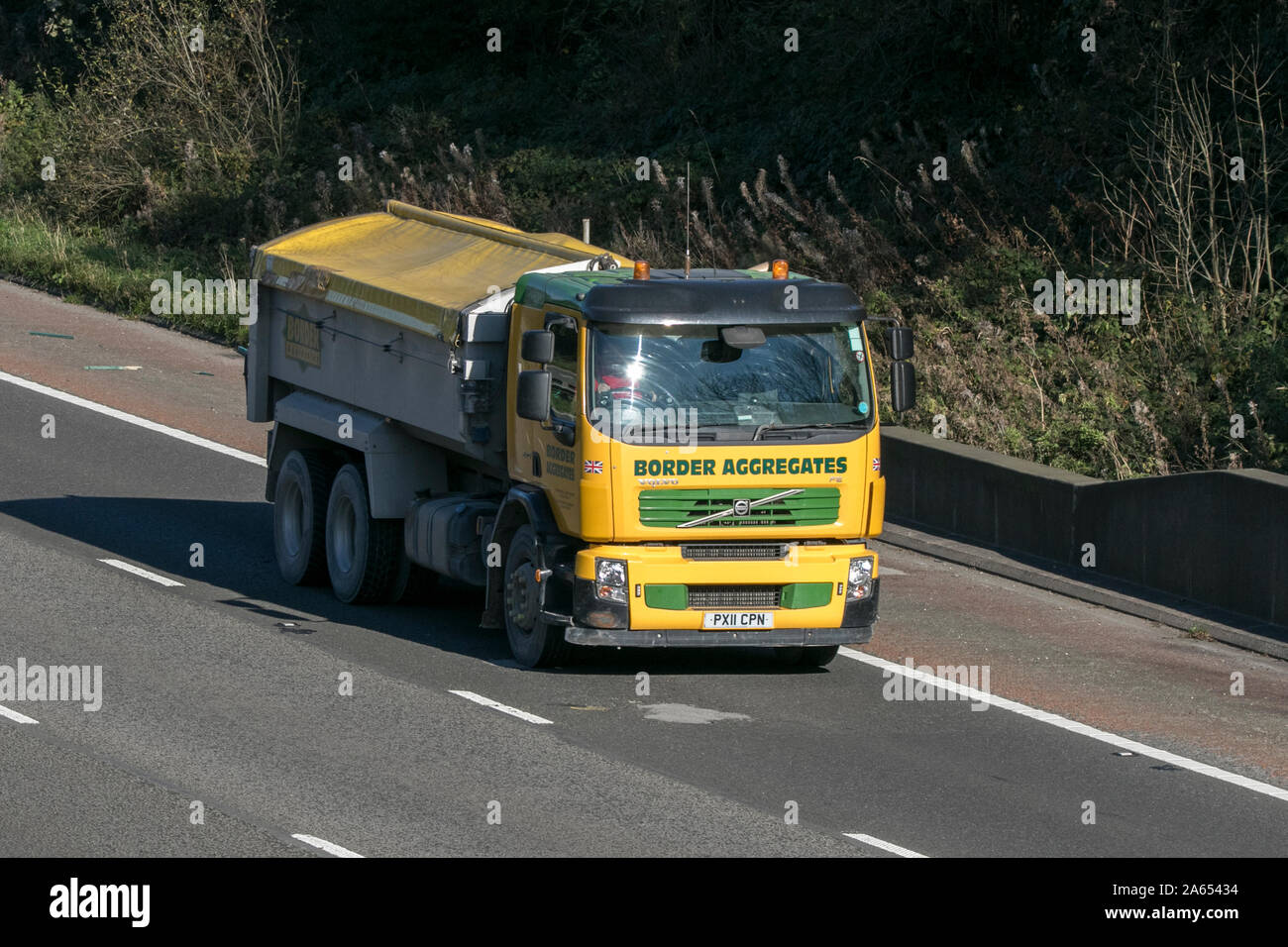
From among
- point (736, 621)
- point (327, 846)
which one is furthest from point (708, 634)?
point (327, 846)

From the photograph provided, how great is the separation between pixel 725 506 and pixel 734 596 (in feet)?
1.99

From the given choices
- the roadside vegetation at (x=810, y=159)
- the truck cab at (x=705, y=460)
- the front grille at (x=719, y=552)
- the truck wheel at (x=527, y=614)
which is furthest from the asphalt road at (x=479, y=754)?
the roadside vegetation at (x=810, y=159)

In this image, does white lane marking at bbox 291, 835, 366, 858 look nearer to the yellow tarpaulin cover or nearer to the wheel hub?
the wheel hub

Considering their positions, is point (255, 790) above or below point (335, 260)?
below

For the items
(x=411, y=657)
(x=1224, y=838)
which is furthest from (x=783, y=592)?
(x=1224, y=838)

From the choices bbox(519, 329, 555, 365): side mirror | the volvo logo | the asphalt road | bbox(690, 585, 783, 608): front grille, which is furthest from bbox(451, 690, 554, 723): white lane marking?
bbox(519, 329, 555, 365): side mirror

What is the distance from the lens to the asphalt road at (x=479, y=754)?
33.2 feet

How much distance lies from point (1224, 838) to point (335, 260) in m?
8.91

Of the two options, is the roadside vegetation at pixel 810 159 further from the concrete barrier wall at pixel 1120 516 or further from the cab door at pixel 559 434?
the cab door at pixel 559 434

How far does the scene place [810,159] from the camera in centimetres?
2936

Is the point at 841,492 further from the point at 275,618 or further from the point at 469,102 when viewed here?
the point at 469,102

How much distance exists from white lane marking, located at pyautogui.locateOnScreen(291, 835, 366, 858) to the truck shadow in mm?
4062

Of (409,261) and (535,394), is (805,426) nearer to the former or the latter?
(535,394)

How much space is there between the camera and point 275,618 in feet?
49.4
